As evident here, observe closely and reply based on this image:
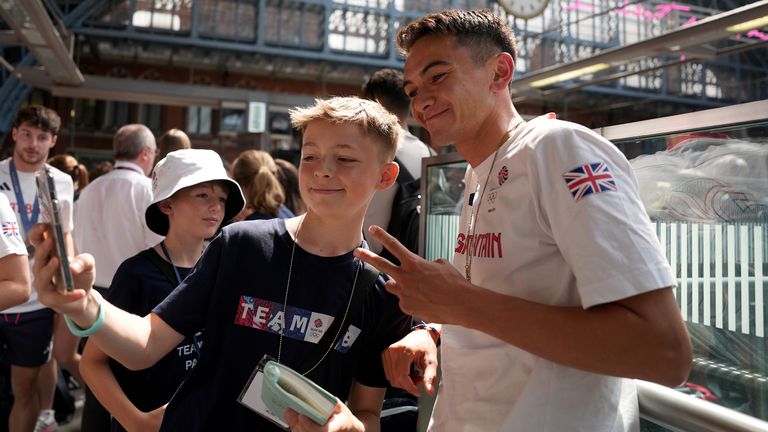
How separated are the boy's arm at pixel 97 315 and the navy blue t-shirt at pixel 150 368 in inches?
17.5

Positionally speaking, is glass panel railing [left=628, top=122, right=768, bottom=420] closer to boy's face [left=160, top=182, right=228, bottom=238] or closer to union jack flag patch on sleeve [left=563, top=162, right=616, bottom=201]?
union jack flag patch on sleeve [left=563, top=162, right=616, bottom=201]

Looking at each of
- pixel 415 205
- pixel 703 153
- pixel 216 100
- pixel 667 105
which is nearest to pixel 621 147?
pixel 703 153

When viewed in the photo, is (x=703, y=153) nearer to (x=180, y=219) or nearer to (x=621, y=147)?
(x=621, y=147)

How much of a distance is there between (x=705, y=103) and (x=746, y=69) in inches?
40.9

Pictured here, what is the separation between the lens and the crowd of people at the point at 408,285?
0.88 metres

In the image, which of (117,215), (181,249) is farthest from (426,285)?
(117,215)

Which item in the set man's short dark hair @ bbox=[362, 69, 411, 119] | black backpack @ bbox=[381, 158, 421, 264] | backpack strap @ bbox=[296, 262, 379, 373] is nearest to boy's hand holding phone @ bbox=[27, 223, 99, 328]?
backpack strap @ bbox=[296, 262, 379, 373]

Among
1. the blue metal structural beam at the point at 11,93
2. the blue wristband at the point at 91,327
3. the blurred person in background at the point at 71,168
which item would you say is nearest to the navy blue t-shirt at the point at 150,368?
the blue wristband at the point at 91,327

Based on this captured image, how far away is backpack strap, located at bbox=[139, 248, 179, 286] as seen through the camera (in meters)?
1.88

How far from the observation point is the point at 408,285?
994mm

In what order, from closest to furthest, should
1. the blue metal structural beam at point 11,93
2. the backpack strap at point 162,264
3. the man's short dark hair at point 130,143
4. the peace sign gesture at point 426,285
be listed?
the peace sign gesture at point 426,285, the backpack strap at point 162,264, the man's short dark hair at point 130,143, the blue metal structural beam at point 11,93

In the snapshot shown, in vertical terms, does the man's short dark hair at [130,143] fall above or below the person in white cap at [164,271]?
above

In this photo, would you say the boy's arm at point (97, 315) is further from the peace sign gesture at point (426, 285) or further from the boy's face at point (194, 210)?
the boy's face at point (194, 210)

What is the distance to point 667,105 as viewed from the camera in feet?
34.6
